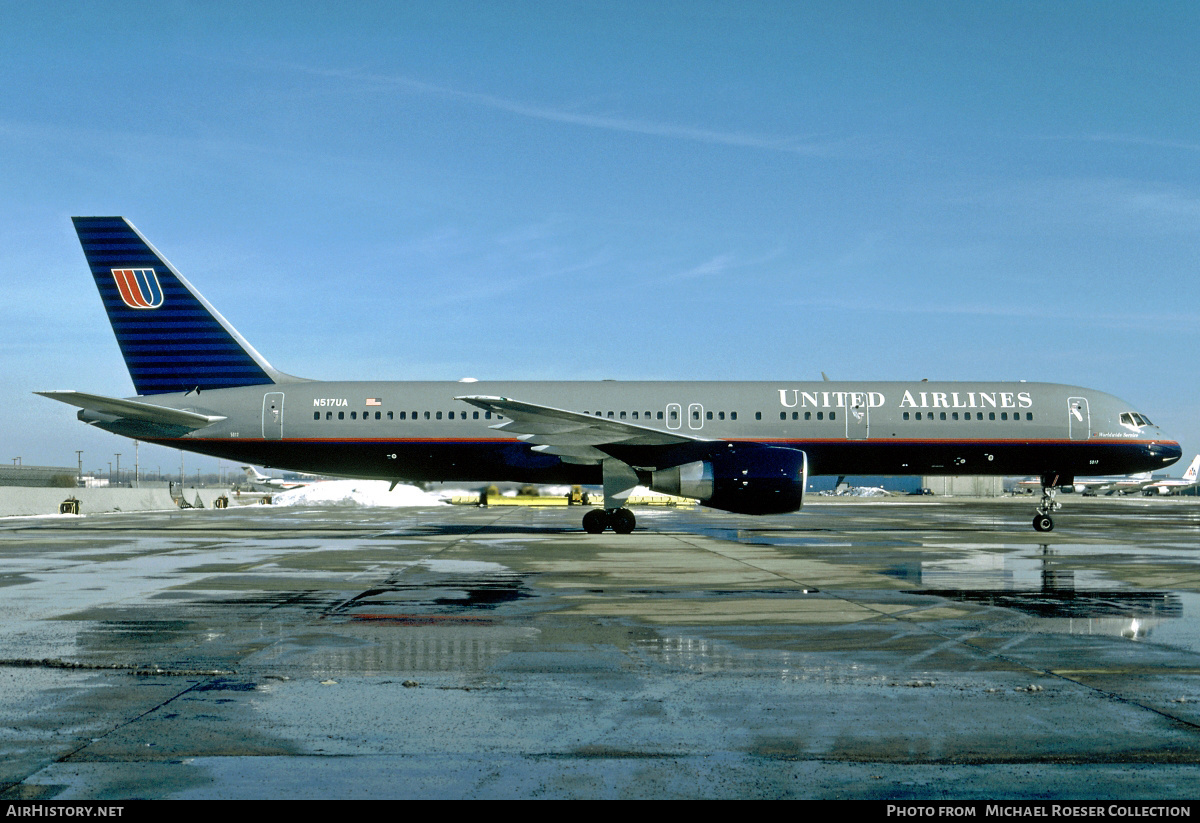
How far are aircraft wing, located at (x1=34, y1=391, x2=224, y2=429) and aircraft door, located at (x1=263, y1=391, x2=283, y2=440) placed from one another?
121 centimetres

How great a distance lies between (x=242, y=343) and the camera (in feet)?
85.3

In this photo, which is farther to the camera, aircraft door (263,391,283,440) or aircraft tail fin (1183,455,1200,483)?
aircraft tail fin (1183,455,1200,483)

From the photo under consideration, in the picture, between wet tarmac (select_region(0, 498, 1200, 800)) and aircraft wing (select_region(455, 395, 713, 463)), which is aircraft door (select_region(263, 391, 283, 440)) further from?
wet tarmac (select_region(0, 498, 1200, 800))

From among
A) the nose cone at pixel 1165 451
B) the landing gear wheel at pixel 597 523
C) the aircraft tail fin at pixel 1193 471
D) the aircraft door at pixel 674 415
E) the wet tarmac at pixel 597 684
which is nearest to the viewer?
the wet tarmac at pixel 597 684

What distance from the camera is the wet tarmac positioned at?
4289mm

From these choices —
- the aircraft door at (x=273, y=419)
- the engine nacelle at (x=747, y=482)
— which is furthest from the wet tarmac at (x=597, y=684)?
the aircraft door at (x=273, y=419)

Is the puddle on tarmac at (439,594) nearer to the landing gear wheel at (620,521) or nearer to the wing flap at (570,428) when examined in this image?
the wing flap at (570,428)

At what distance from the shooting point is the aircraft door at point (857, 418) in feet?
81.4

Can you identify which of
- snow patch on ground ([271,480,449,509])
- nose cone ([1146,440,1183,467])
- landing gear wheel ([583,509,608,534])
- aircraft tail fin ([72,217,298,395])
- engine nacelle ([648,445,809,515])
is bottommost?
snow patch on ground ([271,480,449,509])

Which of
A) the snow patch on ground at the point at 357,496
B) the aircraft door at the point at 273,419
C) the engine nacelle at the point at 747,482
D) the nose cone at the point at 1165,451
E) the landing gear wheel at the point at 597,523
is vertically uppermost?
the aircraft door at the point at 273,419

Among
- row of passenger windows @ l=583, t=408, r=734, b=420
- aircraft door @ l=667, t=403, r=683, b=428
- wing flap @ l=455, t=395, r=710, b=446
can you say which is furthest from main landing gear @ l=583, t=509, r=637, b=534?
aircraft door @ l=667, t=403, r=683, b=428

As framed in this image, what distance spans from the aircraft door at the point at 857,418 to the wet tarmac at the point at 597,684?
438 inches
